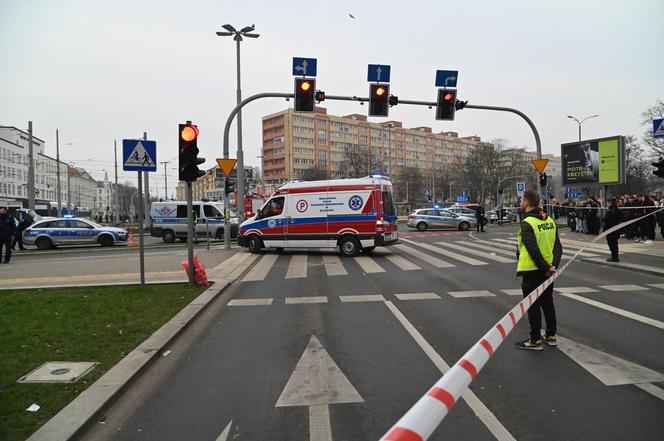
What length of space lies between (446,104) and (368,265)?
7590 millimetres

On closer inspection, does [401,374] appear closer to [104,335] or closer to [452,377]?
[452,377]

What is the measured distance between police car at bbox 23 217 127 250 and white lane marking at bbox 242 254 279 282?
10.6 meters

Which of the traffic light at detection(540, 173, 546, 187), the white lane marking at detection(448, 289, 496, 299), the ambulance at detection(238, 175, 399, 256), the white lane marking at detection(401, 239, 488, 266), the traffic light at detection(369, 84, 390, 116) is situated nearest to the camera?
the white lane marking at detection(448, 289, 496, 299)

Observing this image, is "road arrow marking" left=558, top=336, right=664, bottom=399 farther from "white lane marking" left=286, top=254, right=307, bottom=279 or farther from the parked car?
the parked car

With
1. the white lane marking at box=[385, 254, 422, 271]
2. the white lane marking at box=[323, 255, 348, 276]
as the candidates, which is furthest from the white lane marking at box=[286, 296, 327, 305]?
the white lane marking at box=[385, 254, 422, 271]

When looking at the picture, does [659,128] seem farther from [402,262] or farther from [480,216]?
[480,216]

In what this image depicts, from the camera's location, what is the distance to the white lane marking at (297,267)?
12047mm

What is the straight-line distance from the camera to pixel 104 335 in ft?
19.9

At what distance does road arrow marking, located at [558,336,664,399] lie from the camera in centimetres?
441

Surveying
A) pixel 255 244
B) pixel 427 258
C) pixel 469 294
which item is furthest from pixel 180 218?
pixel 469 294

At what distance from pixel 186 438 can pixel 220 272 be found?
9.29m

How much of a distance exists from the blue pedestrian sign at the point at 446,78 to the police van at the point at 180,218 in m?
13.3

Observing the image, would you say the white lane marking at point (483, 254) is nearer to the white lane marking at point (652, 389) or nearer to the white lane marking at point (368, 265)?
the white lane marking at point (368, 265)

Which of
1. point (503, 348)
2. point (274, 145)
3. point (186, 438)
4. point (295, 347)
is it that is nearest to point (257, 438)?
point (186, 438)
